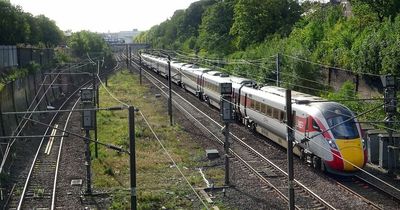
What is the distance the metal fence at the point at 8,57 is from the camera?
42.1m

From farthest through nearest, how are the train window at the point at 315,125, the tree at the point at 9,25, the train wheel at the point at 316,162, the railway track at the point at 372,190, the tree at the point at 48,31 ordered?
the tree at the point at 48,31
the tree at the point at 9,25
the train wheel at the point at 316,162
the train window at the point at 315,125
the railway track at the point at 372,190

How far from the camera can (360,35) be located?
38594 millimetres

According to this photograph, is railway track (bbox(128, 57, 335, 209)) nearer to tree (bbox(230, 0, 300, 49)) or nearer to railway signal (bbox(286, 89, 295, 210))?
railway signal (bbox(286, 89, 295, 210))

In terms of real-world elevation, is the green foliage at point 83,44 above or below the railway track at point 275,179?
above

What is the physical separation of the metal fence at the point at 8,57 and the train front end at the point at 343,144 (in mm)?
28802

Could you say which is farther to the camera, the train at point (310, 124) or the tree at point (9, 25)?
the tree at point (9, 25)

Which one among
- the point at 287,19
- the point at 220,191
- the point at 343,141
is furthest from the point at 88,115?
the point at 287,19

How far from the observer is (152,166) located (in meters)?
24.0

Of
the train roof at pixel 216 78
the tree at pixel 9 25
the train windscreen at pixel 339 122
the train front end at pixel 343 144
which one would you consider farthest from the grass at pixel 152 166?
the tree at pixel 9 25

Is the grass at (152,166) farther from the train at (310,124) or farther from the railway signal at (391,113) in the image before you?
the railway signal at (391,113)

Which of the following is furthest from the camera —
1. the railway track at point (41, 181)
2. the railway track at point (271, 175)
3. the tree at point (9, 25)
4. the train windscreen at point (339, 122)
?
the tree at point (9, 25)

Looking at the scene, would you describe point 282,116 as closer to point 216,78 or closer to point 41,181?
point 41,181

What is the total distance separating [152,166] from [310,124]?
7076mm

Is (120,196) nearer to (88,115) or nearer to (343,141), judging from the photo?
(88,115)
